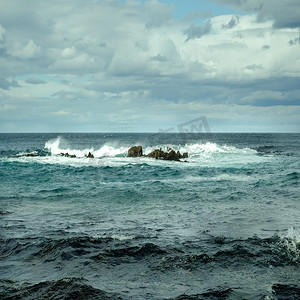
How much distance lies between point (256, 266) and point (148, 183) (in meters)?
12.9

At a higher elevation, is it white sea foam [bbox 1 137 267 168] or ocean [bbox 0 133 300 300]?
white sea foam [bbox 1 137 267 168]

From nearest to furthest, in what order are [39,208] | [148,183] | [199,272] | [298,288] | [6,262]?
1. [298,288]
2. [199,272]
3. [6,262]
4. [39,208]
5. [148,183]

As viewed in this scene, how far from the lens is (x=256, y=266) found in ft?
24.9

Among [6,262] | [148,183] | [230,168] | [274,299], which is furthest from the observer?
[230,168]

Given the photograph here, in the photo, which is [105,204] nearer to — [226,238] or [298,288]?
[226,238]

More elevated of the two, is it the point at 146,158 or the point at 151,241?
the point at 146,158

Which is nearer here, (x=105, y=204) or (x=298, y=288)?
(x=298, y=288)

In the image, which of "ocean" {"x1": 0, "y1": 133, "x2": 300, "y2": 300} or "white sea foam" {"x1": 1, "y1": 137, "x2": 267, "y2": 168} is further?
"white sea foam" {"x1": 1, "y1": 137, "x2": 267, "y2": 168}

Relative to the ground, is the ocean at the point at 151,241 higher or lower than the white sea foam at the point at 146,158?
lower

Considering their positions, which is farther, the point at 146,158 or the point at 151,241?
the point at 146,158

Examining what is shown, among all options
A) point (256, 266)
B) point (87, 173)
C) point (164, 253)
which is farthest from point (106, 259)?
point (87, 173)

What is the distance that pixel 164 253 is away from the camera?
8.37 metres

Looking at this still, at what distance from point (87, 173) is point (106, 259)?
1756 cm

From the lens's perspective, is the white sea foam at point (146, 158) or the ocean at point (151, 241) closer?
the ocean at point (151, 241)
